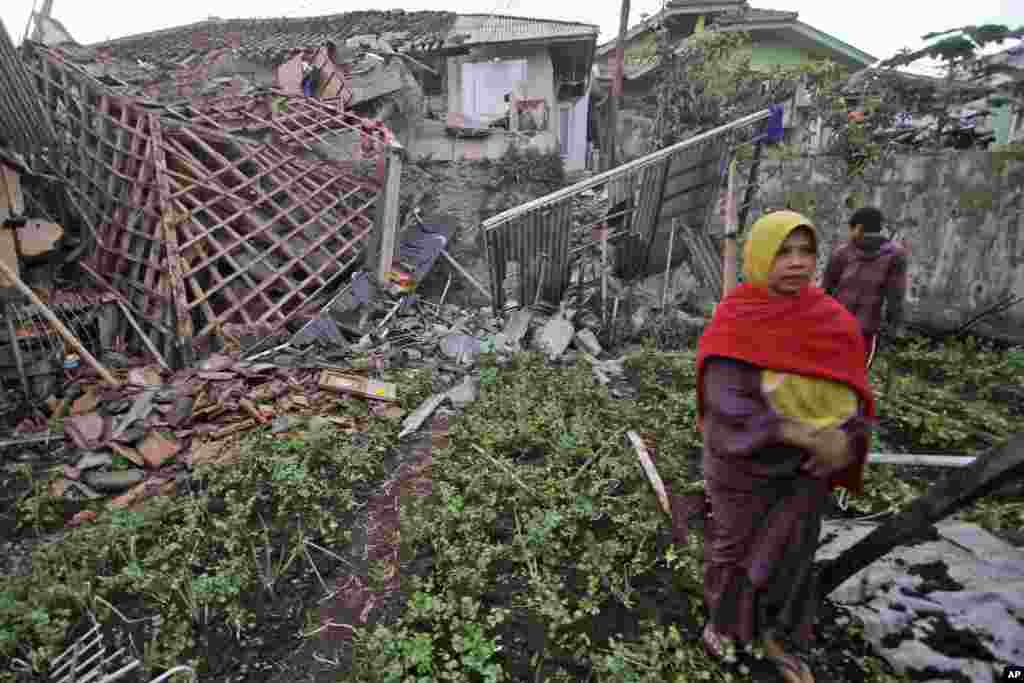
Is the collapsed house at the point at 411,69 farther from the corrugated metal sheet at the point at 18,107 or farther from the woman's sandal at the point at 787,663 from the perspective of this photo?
the woman's sandal at the point at 787,663

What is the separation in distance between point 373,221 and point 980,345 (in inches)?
304

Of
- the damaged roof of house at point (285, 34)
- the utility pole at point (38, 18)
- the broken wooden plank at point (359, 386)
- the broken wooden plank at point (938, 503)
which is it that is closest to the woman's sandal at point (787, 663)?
the broken wooden plank at point (938, 503)

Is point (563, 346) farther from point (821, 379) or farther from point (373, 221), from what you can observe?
point (821, 379)

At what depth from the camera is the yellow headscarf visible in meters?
1.74

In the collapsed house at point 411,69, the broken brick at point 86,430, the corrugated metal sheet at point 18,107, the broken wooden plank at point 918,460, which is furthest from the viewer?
the collapsed house at point 411,69

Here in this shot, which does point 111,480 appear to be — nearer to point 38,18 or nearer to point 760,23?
point 38,18

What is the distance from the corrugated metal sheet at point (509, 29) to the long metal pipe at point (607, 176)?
8874mm

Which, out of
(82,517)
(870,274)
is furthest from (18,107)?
(870,274)

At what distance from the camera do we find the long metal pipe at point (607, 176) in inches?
222

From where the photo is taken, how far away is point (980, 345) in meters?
5.13

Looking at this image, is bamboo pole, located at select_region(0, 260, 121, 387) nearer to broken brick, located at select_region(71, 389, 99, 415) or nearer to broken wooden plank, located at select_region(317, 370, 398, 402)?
broken brick, located at select_region(71, 389, 99, 415)

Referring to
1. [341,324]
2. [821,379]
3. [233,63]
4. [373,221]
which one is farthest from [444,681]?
[233,63]

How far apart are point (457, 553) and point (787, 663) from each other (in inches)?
64.7

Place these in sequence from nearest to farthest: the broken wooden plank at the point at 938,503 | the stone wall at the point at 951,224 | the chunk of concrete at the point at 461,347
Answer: the broken wooden plank at the point at 938,503
the stone wall at the point at 951,224
the chunk of concrete at the point at 461,347
